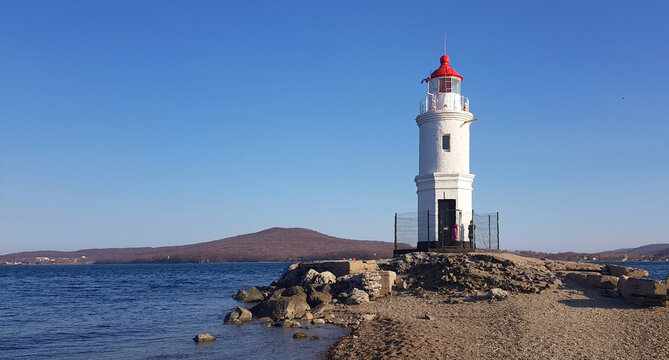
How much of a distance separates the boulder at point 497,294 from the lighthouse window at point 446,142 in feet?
28.2

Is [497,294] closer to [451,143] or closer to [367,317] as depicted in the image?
[367,317]

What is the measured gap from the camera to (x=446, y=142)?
2280 centimetres

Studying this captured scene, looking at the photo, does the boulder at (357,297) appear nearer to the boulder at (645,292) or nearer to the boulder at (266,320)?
the boulder at (266,320)

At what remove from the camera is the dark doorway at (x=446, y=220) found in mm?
22266

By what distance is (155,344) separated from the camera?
45.2 ft

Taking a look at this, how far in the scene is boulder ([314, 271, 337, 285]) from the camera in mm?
19913

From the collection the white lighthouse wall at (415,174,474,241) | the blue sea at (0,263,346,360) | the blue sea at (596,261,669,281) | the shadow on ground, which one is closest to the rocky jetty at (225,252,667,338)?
the shadow on ground

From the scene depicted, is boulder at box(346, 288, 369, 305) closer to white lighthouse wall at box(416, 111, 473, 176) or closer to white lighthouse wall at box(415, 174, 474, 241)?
white lighthouse wall at box(415, 174, 474, 241)

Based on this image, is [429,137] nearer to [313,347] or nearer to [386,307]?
[386,307]

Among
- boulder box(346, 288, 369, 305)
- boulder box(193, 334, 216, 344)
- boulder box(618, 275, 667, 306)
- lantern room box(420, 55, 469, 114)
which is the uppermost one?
lantern room box(420, 55, 469, 114)

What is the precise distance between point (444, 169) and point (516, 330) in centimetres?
1168

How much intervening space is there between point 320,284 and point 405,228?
5.32 meters

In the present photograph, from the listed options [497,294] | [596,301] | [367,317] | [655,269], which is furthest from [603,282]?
[655,269]

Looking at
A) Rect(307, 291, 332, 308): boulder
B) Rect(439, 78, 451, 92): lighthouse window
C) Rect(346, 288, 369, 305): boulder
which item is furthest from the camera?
Rect(439, 78, 451, 92): lighthouse window
